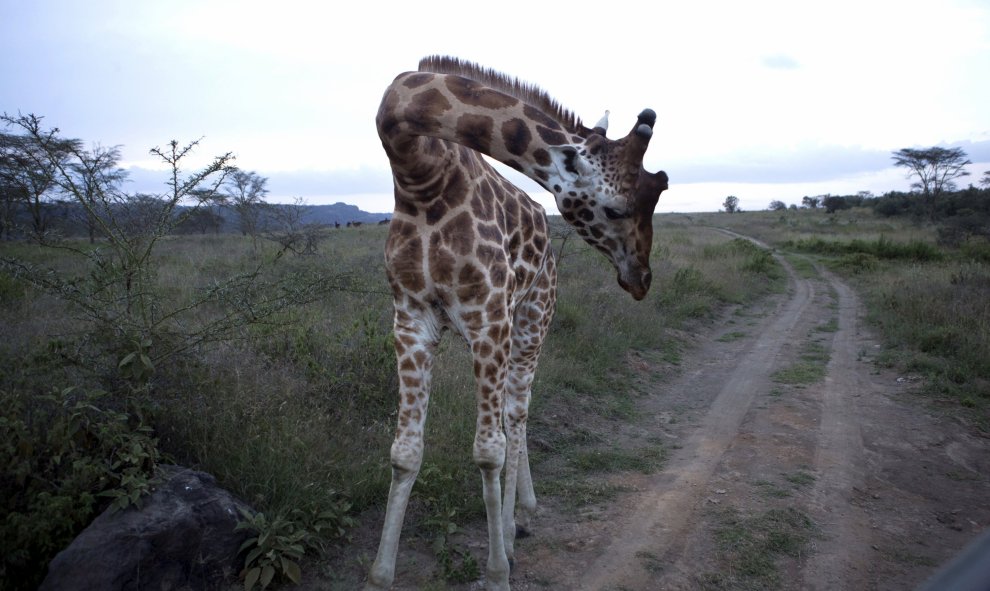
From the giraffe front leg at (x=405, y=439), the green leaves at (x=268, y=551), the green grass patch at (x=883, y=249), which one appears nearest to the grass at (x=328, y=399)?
the green leaves at (x=268, y=551)

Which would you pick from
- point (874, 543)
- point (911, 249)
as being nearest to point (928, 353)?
point (874, 543)

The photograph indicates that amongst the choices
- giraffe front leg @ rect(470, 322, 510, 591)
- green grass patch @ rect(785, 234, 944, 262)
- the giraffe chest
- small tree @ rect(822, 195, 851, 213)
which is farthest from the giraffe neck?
small tree @ rect(822, 195, 851, 213)

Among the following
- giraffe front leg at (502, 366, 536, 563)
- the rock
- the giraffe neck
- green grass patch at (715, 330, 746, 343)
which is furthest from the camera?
green grass patch at (715, 330, 746, 343)

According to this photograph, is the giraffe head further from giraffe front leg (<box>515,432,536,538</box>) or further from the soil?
the soil

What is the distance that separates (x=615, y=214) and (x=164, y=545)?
9.17 ft

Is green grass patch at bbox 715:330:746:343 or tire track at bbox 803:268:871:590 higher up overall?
green grass patch at bbox 715:330:746:343

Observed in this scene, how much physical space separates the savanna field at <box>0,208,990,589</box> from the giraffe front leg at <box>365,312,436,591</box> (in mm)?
390

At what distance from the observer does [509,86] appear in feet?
10.4

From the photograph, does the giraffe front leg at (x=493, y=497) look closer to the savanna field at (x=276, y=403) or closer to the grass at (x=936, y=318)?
the savanna field at (x=276, y=403)

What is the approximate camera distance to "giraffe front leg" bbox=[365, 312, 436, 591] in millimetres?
3188

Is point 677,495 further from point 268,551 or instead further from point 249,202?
point 249,202

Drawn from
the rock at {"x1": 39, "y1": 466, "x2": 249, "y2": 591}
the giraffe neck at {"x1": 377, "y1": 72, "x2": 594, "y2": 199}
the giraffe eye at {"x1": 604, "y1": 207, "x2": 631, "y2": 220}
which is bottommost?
the rock at {"x1": 39, "y1": 466, "x2": 249, "y2": 591}

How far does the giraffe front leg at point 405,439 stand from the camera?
125 inches

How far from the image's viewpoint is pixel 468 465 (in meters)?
4.52
